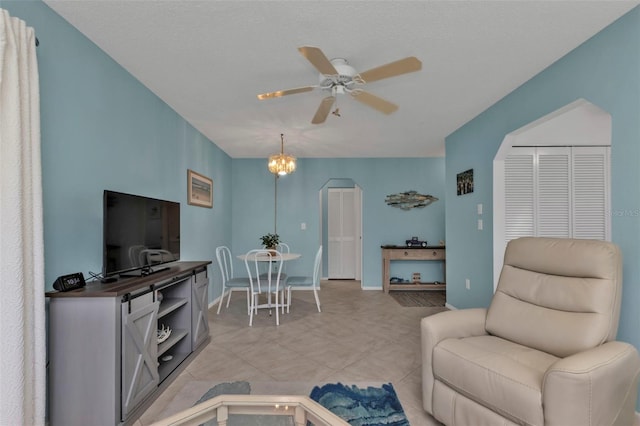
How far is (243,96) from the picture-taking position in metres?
2.99

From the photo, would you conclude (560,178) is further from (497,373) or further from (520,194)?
(497,373)

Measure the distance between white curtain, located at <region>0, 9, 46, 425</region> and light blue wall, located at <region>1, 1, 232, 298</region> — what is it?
0.30 metres

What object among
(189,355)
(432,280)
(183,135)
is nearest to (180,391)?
(189,355)

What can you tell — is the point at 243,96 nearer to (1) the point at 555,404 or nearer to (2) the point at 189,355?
(2) the point at 189,355

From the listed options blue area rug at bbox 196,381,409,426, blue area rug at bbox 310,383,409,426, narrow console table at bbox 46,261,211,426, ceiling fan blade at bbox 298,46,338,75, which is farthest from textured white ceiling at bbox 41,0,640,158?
blue area rug at bbox 310,383,409,426

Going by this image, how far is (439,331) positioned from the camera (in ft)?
6.15

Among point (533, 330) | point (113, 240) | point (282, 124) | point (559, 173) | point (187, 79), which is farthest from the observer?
point (282, 124)

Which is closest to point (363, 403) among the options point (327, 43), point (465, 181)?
point (327, 43)

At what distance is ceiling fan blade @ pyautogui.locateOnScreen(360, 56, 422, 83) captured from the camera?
1870 millimetres

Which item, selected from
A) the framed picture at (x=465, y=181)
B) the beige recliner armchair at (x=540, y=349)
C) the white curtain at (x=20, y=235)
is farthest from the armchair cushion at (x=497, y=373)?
the framed picture at (x=465, y=181)

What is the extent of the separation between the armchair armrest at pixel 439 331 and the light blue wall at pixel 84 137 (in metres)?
2.21

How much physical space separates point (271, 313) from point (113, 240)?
255cm

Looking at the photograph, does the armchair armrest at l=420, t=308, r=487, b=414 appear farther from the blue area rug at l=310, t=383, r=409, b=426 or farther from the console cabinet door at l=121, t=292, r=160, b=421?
the console cabinet door at l=121, t=292, r=160, b=421

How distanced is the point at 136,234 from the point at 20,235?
32.6 inches
